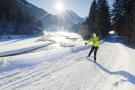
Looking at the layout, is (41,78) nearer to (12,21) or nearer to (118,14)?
(118,14)

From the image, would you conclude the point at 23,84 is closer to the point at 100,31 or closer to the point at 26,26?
the point at 100,31

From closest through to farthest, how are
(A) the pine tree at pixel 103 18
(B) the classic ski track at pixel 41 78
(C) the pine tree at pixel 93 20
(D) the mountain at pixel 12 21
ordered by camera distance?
(B) the classic ski track at pixel 41 78, (A) the pine tree at pixel 103 18, (C) the pine tree at pixel 93 20, (D) the mountain at pixel 12 21

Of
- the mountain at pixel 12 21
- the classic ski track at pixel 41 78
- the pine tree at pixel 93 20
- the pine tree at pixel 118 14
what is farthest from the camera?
the mountain at pixel 12 21

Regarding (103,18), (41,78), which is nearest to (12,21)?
(103,18)

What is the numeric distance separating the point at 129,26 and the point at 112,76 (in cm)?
3448

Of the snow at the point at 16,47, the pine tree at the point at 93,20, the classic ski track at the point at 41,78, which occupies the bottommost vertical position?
the snow at the point at 16,47

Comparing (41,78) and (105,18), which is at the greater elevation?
(105,18)

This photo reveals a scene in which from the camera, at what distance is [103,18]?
199 ft

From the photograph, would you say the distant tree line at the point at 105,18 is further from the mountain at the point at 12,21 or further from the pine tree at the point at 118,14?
the mountain at the point at 12,21

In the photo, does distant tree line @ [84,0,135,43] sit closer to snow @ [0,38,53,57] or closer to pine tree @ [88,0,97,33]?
pine tree @ [88,0,97,33]

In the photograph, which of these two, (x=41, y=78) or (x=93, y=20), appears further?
(x=93, y=20)

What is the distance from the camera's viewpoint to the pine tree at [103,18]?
59.9 metres

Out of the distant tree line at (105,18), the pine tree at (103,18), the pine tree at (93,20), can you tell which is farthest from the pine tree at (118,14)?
the pine tree at (93,20)

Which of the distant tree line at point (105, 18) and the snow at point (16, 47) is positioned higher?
the distant tree line at point (105, 18)
